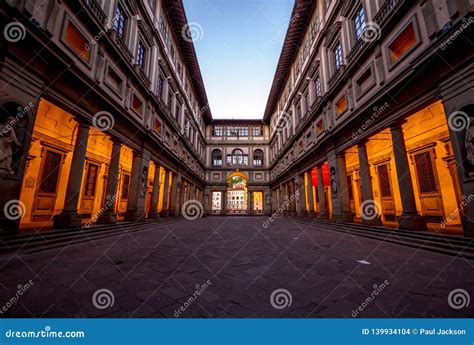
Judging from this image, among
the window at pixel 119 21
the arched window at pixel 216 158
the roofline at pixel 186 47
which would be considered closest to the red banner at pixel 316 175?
the window at pixel 119 21

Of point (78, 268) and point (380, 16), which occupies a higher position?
point (380, 16)

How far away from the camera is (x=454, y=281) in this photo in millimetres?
2943

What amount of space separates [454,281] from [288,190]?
69.5 ft

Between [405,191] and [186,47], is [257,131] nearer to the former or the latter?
[186,47]

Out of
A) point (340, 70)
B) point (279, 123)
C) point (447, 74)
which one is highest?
point (279, 123)

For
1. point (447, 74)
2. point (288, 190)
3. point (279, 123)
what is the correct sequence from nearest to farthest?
point (447, 74) < point (288, 190) < point (279, 123)

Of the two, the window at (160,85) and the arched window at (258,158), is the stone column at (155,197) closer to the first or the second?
the window at (160,85)

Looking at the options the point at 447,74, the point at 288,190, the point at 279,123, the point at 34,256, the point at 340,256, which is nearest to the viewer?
the point at 34,256

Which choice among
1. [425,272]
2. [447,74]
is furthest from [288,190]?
[425,272]

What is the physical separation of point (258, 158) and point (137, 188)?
80.9ft

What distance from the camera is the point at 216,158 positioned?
34.3 meters

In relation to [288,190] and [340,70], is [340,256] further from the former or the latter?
[288,190]

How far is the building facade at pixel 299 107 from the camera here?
5305 millimetres

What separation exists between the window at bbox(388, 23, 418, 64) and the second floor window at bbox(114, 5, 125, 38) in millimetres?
12808
